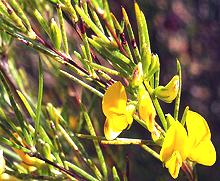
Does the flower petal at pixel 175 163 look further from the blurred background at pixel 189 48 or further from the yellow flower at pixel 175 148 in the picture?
the blurred background at pixel 189 48

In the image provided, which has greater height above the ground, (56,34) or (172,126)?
(56,34)

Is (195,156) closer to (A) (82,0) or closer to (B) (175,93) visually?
(B) (175,93)

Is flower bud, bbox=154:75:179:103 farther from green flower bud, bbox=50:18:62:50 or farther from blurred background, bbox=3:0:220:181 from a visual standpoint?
blurred background, bbox=3:0:220:181

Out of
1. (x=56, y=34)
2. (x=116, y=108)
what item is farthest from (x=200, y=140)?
(x=56, y=34)

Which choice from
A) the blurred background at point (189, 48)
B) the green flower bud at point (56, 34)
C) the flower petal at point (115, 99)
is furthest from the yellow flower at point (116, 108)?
the blurred background at point (189, 48)

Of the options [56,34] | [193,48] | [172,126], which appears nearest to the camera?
[172,126]

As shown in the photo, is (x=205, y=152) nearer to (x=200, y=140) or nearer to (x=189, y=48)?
(x=200, y=140)

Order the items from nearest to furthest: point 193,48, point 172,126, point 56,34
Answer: point 172,126 < point 56,34 < point 193,48

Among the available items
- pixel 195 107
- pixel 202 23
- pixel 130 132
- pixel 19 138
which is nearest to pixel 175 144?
pixel 19 138
